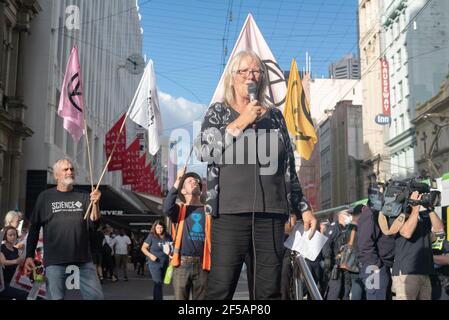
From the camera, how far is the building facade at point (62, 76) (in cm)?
2380

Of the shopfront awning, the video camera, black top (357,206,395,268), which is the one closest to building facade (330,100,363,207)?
the shopfront awning

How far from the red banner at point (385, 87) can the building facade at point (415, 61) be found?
1.02m

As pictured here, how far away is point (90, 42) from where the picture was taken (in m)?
31.8

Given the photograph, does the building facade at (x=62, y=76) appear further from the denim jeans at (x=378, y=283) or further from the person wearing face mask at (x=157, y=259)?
the denim jeans at (x=378, y=283)

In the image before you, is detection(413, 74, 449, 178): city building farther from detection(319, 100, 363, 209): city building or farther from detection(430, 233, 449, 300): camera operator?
detection(430, 233, 449, 300): camera operator

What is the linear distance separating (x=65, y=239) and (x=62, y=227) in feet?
0.42

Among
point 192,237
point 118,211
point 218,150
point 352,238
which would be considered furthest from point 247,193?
point 118,211

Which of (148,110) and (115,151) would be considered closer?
(148,110)

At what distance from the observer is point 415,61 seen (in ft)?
172

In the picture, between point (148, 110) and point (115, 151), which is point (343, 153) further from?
point (148, 110)

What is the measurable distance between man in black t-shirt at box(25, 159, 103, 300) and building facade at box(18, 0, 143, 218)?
59.6 feet
